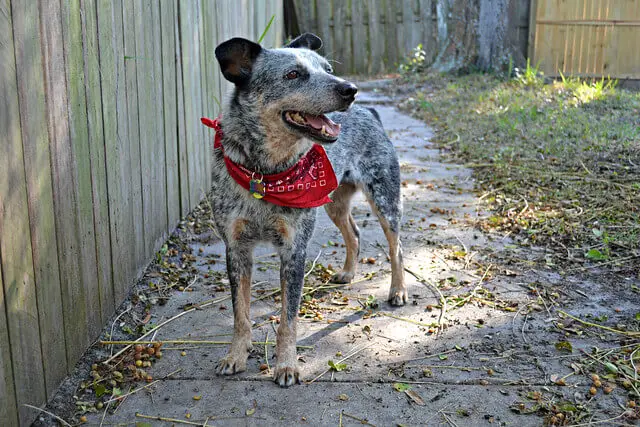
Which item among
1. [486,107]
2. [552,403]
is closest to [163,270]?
[552,403]

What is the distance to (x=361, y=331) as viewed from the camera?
4.10 metres

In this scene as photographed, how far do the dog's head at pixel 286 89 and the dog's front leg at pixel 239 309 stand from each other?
0.72 meters

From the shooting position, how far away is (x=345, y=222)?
4898mm

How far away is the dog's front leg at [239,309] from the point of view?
3564 mm

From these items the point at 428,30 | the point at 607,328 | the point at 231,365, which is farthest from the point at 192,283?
the point at 428,30

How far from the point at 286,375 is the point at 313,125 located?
130 centimetres

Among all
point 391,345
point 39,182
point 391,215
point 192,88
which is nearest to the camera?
point 39,182

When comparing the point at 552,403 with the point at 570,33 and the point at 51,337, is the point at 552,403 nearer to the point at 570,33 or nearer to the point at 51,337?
the point at 51,337

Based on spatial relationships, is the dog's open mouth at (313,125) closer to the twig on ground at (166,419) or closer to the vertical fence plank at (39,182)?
the vertical fence plank at (39,182)

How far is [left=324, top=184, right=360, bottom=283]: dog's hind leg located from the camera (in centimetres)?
486

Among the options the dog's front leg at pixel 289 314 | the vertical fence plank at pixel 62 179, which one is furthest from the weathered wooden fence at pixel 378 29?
the vertical fence plank at pixel 62 179

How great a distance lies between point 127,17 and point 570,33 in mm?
11215

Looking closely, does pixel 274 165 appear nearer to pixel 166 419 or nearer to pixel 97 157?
pixel 97 157

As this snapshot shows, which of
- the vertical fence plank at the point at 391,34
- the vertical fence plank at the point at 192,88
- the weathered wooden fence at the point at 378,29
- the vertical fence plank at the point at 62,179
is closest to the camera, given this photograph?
the vertical fence plank at the point at 62,179
